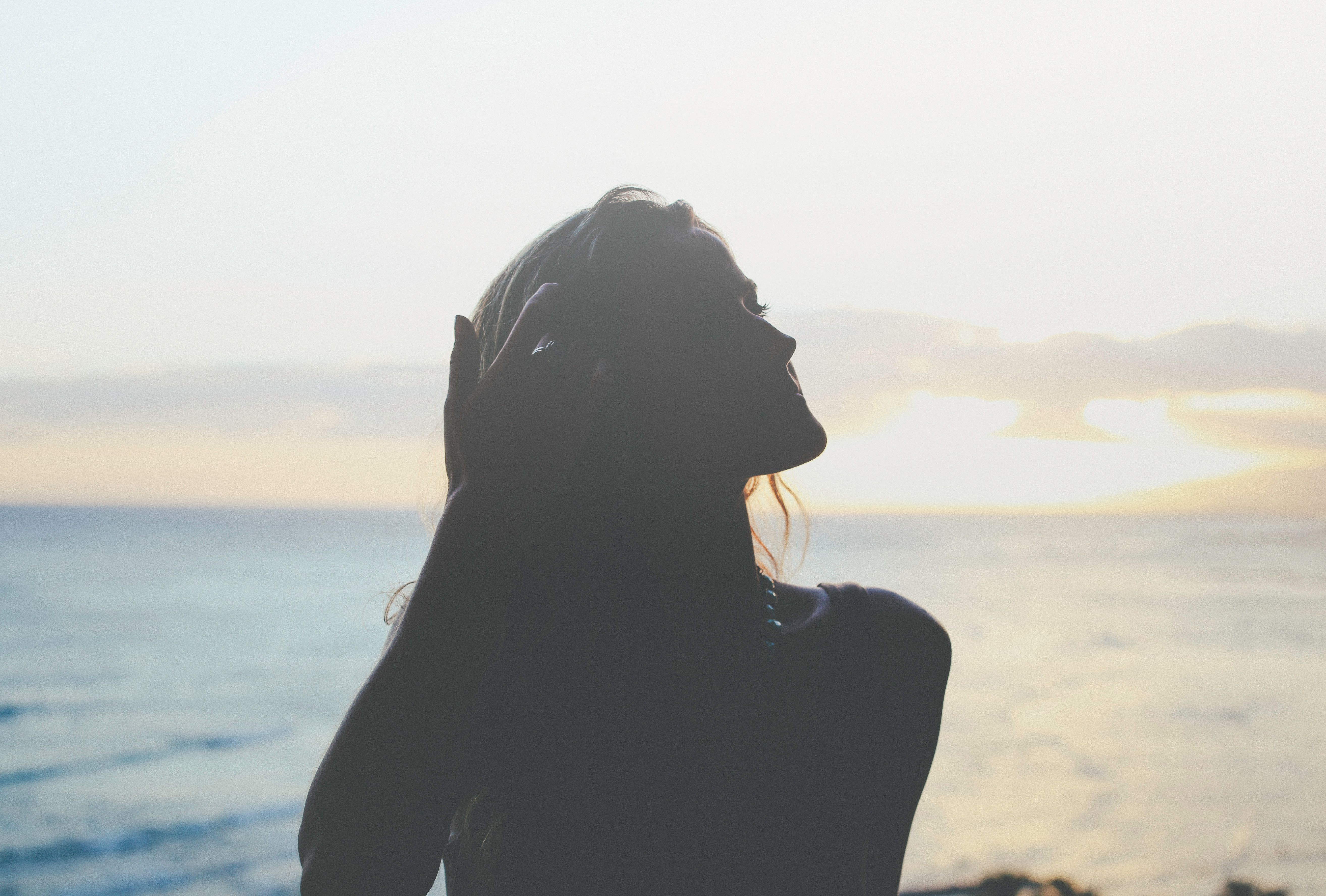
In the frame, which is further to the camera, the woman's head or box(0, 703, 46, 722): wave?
box(0, 703, 46, 722): wave

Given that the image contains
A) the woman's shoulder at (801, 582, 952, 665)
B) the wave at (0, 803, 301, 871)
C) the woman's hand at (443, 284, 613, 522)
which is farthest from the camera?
the wave at (0, 803, 301, 871)

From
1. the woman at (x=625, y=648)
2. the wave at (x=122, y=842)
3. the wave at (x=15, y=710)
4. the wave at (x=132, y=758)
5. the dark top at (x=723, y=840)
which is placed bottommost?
the wave at (x=15, y=710)

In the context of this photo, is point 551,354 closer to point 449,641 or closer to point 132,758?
point 449,641

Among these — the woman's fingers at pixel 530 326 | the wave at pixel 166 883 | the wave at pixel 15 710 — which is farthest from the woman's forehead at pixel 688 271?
Answer: the wave at pixel 15 710

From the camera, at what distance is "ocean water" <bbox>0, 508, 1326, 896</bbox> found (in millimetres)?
8586

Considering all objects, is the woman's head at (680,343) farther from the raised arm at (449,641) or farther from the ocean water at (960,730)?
the ocean water at (960,730)

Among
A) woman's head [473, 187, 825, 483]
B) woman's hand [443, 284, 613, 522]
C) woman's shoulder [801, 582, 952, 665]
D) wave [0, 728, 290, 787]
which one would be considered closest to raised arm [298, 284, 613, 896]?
woman's hand [443, 284, 613, 522]

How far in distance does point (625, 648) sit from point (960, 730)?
1219cm

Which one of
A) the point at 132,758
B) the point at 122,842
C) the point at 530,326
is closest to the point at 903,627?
the point at 530,326

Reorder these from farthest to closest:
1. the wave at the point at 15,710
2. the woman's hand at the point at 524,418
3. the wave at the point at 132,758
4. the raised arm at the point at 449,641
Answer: the wave at the point at 15,710 < the wave at the point at 132,758 < the woman's hand at the point at 524,418 < the raised arm at the point at 449,641

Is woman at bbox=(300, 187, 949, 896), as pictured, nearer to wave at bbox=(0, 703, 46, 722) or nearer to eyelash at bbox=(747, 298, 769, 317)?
eyelash at bbox=(747, 298, 769, 317)

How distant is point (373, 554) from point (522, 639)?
55459mm

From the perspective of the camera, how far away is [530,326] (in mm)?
1452

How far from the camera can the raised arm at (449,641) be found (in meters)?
1.26
